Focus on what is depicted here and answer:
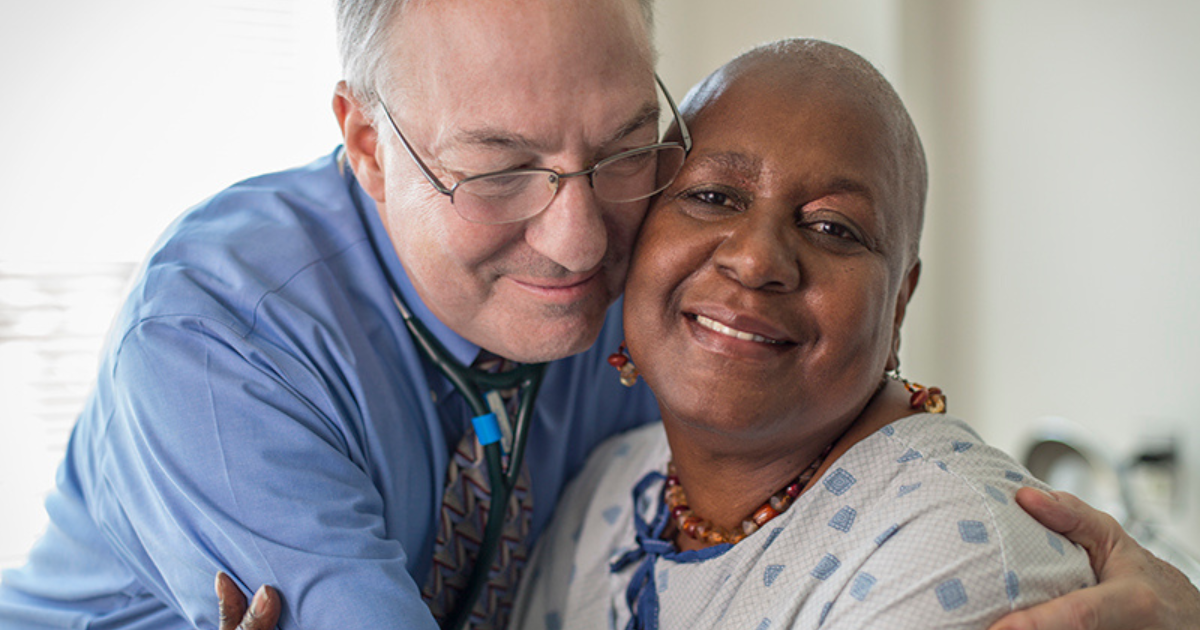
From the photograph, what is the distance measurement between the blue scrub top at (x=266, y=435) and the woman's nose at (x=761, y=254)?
53cm

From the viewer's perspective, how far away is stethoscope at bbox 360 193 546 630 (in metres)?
1.56

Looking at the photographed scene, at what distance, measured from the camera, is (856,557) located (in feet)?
3.71

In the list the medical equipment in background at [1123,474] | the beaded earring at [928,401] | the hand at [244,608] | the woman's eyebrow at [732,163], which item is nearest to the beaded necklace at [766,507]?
the beaded earring at [928,401]

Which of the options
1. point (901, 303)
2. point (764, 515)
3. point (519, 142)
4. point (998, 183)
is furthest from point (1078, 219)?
point (519, 142)

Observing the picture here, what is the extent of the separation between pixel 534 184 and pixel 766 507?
0.57 metres

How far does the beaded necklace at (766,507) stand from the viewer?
1.36 metres

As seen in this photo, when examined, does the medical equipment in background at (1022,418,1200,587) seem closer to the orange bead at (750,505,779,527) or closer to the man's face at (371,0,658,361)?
the orange bead at (750,505,779,527)

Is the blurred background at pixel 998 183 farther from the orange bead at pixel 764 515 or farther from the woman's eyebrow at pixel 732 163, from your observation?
the woman's eyebrow at pixel 732 163

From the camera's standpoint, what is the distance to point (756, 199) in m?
1.29

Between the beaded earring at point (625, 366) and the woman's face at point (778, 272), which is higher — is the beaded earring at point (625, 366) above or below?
below

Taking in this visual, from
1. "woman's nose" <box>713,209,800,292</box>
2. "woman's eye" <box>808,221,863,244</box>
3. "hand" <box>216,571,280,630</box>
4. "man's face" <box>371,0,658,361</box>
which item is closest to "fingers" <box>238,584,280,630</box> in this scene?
"hand" <box>216,571,280,630</box>

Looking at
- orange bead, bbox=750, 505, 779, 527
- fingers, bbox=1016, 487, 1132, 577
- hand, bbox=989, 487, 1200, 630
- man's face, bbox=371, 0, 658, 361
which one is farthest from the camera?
orange bead, bbox=750, 505, 779, 527

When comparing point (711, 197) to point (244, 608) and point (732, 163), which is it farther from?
point (244, 608)

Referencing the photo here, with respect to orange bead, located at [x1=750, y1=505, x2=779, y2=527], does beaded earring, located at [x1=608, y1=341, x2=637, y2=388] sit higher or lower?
higher
